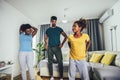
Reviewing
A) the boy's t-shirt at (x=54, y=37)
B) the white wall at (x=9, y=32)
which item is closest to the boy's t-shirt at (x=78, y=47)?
the boy's t-shirt at (x=54, y=37)

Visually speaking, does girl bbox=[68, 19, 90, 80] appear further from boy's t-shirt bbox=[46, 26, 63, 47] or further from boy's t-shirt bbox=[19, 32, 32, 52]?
boy's t-shirt bbox=[19, 32, 32, 52]

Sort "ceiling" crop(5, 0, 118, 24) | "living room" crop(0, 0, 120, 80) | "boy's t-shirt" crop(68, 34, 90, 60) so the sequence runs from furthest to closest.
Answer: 1. "ceiling" crop(5, 0, 118, 24)
2. "living room" crop(0, 0, 120, 80)
3. "boy's t-shirt" crop(68, 34, 90, 60)

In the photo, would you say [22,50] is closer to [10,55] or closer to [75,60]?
[75,60]

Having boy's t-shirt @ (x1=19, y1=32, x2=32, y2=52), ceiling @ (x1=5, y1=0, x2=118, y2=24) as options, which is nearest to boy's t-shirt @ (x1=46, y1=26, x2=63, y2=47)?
boy's t-shirt @ (x1=19, y1=32, x2=32, y2=52)

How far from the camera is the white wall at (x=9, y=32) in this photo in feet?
11.9

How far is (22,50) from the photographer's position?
2686 millimetres

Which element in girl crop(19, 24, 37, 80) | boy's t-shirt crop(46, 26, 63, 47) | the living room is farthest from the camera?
the living room

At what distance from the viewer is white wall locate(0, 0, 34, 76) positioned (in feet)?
11.9

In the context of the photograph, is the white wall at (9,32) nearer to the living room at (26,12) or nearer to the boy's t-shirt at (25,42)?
the living room at (26,12)

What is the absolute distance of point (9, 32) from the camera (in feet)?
13.1

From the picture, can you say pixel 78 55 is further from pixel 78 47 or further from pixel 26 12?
pixel 26 12

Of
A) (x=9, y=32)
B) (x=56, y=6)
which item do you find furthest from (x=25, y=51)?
(x=56, y=6)

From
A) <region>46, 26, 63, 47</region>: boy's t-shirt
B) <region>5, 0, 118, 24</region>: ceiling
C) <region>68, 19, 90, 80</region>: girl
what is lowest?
<region>68, 19, 90, 80</region>: girl

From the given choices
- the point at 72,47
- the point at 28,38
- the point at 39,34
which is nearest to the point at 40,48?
the point at 39,34
